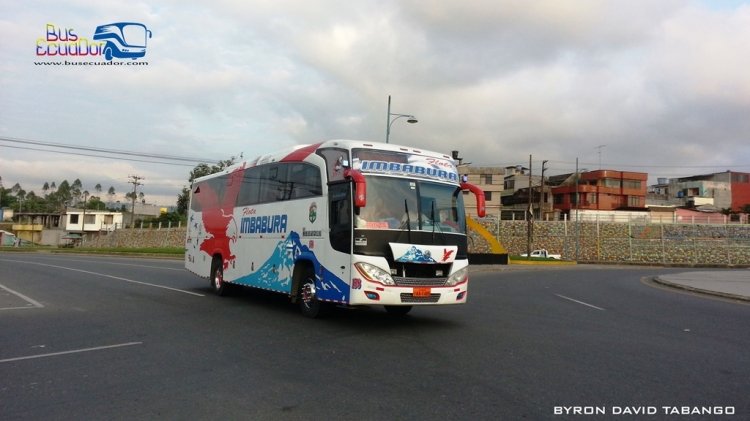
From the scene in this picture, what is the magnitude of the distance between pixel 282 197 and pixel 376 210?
10.3 feet

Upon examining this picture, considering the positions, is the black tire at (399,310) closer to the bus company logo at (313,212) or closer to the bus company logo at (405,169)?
the bus company logo at (313,212)

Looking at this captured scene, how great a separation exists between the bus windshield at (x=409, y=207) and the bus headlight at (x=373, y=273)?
659 millimetres

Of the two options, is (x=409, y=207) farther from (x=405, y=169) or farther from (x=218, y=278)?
(x=218, y=278)

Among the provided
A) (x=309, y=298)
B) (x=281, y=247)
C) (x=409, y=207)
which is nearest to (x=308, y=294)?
(x=309, y=298)

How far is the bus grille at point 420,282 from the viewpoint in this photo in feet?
30.3

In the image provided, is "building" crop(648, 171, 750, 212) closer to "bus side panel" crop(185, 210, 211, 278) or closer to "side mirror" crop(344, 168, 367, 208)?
"bus side panel" crop(185, 210, 211, 278)

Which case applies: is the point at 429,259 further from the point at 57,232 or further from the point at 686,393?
the point at 57,232

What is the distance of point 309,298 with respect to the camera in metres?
10.7

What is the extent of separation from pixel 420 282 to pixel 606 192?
250ft

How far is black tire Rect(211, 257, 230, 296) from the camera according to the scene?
48.0ft

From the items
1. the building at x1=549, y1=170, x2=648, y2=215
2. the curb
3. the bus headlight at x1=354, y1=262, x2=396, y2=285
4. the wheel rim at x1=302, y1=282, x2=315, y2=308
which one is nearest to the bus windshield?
the bus headlight at x1=354, y1=262, x2=396, y2=285

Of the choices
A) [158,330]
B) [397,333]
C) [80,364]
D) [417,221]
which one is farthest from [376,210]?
[80,364]

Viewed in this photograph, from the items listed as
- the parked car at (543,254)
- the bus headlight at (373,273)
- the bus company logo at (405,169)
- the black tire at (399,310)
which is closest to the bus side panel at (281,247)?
the bus headlight at (373,273)

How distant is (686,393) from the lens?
582cm
